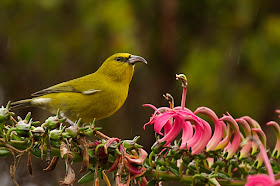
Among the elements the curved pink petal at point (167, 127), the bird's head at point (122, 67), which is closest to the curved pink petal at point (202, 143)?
the curved pink petal at point (167, 127)

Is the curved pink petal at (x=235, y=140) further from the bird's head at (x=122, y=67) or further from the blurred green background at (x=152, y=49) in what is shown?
the blurred green background at (x=152, y=49)

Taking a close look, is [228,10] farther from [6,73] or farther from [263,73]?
[6,73]

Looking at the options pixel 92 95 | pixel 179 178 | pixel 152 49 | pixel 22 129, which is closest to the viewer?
pixel 22 129

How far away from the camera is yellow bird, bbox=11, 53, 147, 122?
3488 millimetres

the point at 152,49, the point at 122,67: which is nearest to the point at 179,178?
the point at 122,67

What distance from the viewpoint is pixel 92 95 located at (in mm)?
3623

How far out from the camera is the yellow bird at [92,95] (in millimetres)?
3488

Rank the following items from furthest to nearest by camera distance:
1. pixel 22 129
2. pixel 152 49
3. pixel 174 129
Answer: pixel 152 49 < pixel 174 129 < pixel 22 129

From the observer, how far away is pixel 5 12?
5.65m

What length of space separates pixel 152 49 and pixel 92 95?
264 cm

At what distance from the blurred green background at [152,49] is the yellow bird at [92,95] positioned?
0.71m

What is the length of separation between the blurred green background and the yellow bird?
0.71 metres

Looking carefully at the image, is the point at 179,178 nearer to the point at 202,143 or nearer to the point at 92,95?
the point at 202,143

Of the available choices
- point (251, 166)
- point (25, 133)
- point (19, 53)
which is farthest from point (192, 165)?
point (19, 53)
